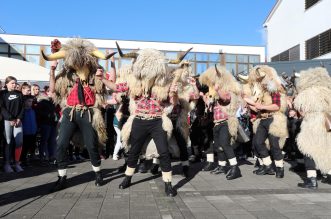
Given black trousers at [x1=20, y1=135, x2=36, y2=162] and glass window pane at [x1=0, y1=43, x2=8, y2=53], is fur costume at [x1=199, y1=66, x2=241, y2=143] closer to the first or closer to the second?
black trousers at [x1=20, y1=135, x2=36, y2=162]

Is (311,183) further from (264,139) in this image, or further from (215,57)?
(215,57)

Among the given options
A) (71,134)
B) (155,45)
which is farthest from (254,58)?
(71,134)

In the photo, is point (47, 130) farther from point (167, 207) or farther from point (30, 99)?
point (167, 207)

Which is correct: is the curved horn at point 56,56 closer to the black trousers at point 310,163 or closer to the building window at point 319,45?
the black trousers at point 310,163

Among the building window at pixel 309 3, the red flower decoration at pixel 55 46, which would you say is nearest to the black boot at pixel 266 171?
the red flower decoration at pixel 55 46

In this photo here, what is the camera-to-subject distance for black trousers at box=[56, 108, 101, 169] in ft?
18.8

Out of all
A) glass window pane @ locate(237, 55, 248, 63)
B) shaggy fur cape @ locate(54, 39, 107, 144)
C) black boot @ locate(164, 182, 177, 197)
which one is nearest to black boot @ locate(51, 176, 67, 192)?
shaggy fur cape @ locate(54, 39, 107, 144)

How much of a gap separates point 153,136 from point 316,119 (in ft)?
8.41

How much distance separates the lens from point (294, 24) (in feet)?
70.3

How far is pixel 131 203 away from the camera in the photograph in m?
4.79

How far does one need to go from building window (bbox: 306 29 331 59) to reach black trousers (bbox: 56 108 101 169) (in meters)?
14.2

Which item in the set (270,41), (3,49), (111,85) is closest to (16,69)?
(111,85)

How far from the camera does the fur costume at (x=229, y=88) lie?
275 inches

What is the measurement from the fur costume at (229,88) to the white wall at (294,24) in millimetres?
11538
